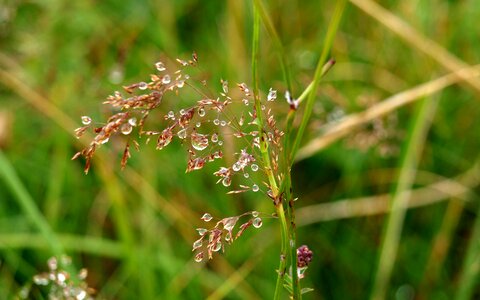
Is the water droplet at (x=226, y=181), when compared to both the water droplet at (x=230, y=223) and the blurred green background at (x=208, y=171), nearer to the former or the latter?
the water droplet at (x=230, y=223)

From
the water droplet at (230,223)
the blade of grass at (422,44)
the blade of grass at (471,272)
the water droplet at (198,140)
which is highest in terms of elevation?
the blade of grass at (422,44)

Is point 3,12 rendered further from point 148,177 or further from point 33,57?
point 148,177

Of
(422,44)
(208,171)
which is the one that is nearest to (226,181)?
(422,44)

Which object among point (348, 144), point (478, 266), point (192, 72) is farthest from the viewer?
point (192, 72)

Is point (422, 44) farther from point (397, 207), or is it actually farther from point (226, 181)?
point (226, 181)

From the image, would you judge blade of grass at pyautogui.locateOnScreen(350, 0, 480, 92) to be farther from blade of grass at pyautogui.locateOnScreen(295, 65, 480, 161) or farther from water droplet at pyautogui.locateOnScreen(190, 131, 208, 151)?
water droplet at pyautogui.locateOnScreen(190, 131, 208, 151)

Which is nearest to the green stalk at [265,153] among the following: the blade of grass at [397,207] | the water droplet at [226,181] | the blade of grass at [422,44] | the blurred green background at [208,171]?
the water droplet at [226,181]

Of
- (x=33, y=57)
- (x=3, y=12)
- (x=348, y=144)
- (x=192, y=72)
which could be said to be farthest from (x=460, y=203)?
(x=3, y=12)
